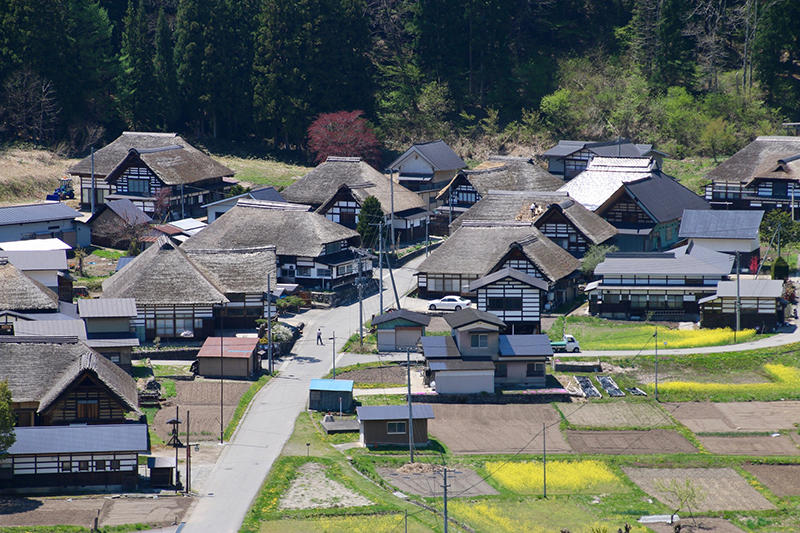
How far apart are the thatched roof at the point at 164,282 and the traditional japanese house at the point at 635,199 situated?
78.1 feet

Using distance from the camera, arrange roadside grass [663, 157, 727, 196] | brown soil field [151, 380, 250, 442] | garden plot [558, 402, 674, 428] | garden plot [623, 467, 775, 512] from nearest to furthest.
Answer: garden plot [623, 467, 775, 512] → brown soil field [151, 380, 250, 442] → garden plot [558, 402, 674, 428] → roadside grass [663, 157, 727, 196]

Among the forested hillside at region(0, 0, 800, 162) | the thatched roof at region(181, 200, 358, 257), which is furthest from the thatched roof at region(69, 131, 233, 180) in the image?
the thatched roof at region(181, 200, 358, 257)

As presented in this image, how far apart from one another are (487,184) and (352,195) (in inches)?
347

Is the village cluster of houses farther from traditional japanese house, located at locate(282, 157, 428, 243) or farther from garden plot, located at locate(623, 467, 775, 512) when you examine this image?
garden plot, located at locate(623, 467, 775, 512)

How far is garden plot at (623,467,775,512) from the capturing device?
4384 centimetres

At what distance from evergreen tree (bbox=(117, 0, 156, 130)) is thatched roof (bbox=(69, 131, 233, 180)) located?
369 inches

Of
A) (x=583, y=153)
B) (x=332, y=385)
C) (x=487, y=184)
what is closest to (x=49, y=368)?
(x=332, y=385)

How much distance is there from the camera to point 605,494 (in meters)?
44.8

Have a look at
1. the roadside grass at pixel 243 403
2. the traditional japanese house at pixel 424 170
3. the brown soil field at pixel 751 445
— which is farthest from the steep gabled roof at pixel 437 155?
the brown soil field at pixel 751 445

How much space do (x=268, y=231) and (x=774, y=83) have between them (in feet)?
133

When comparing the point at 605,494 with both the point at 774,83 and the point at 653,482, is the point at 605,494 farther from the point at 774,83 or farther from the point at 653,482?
the point at 774,83

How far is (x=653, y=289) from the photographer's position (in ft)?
209

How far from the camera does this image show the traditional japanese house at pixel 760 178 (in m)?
78.8

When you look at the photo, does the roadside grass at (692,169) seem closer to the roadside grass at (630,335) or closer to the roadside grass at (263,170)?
the roadside grass at (263,170)
